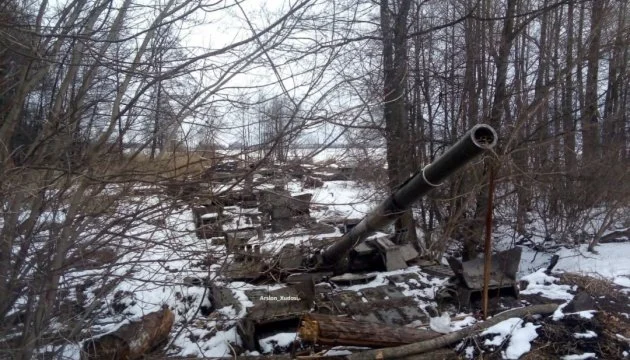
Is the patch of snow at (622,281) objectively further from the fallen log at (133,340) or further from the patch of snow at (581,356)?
the fallen log at (133,340)

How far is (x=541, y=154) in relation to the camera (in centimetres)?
1011

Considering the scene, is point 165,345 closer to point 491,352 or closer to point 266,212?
point 266,212

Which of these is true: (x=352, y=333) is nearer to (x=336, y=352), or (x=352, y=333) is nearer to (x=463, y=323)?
(x=336, y=352)

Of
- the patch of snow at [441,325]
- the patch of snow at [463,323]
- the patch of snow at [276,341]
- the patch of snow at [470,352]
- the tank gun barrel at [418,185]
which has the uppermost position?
the tank gun barrel at [418,185]

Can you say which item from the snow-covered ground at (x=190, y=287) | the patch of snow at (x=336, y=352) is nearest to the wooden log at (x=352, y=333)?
the patch of snow at (x=336, y=352)

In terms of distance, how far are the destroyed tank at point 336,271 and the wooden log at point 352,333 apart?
1.68ft

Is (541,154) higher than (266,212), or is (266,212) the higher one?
(541,154)

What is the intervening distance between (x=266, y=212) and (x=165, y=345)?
191 cm

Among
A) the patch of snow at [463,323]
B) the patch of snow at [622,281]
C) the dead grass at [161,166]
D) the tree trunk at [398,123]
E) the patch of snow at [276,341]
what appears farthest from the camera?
the tree trunk at [398,123]

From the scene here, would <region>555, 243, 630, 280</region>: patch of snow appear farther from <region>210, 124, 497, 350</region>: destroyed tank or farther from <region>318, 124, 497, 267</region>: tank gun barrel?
<region>318, 124, 497, 267</region>: tank gun barrel

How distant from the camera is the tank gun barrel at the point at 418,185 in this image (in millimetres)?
3717

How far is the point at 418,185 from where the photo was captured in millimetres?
4602

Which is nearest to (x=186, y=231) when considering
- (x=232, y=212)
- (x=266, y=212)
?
(x=232, y=212)

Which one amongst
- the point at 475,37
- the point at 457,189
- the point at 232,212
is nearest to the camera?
the point at 232,212
